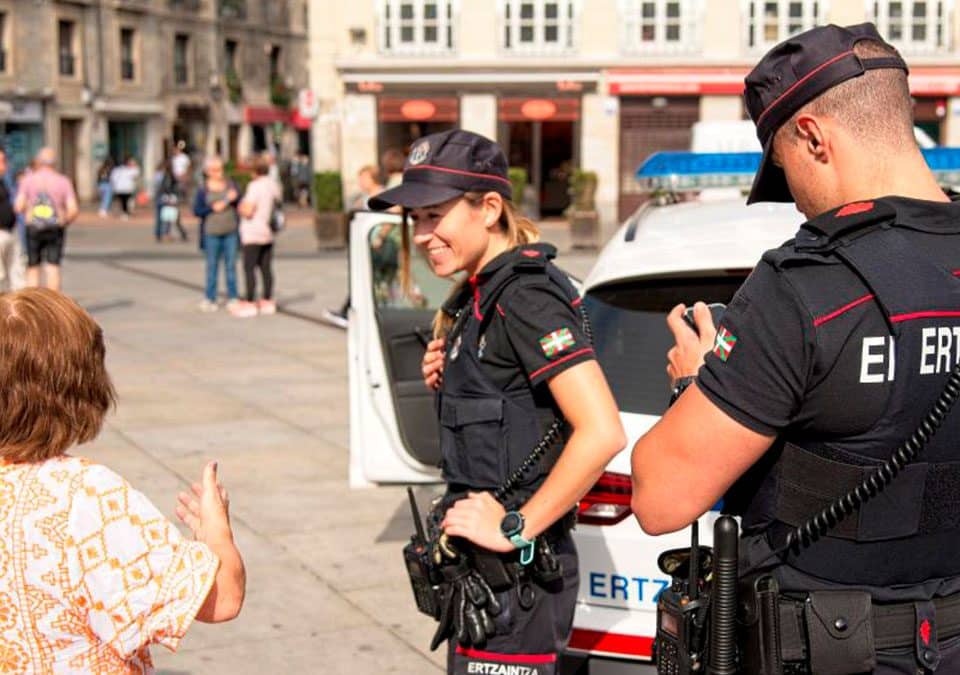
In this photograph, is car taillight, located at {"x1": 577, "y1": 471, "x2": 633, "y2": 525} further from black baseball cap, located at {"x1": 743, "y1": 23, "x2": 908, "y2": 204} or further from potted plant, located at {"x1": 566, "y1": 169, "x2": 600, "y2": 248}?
potted plant, located at {"x1": 566, "y1": 169, "x2": 600, "y2": 248}

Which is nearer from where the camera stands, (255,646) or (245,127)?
(255,646)

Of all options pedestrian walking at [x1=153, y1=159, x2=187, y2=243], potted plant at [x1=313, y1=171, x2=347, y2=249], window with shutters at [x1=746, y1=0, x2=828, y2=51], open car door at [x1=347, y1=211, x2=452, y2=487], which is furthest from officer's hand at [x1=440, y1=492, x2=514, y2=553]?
window with shutters at [x1=746, y1=0, x2=828, y2=51]

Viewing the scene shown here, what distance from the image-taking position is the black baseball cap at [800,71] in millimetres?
2135

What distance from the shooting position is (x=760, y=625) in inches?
84.7

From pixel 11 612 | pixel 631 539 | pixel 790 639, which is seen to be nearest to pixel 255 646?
pixel 631 539

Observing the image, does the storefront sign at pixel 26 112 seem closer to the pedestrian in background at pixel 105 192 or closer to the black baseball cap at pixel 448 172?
the pedestrian in background at pixel 105 192

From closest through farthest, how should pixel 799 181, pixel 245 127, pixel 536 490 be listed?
1. pixel 799 181
2. pixel 536 490
3. pixel 245 127

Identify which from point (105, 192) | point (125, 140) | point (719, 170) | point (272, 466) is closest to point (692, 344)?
point (719, 170)

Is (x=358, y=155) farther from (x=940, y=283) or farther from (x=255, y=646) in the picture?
(x=940, y=283)

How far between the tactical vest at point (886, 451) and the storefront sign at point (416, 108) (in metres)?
32.3

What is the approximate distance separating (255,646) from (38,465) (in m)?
2.95

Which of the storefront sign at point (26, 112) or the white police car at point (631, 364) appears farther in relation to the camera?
the storefront sign at point (26, 112)

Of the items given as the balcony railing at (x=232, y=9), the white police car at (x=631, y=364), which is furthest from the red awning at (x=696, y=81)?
the white police car at (x=631, y=364)

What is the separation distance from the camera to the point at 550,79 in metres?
33.7
